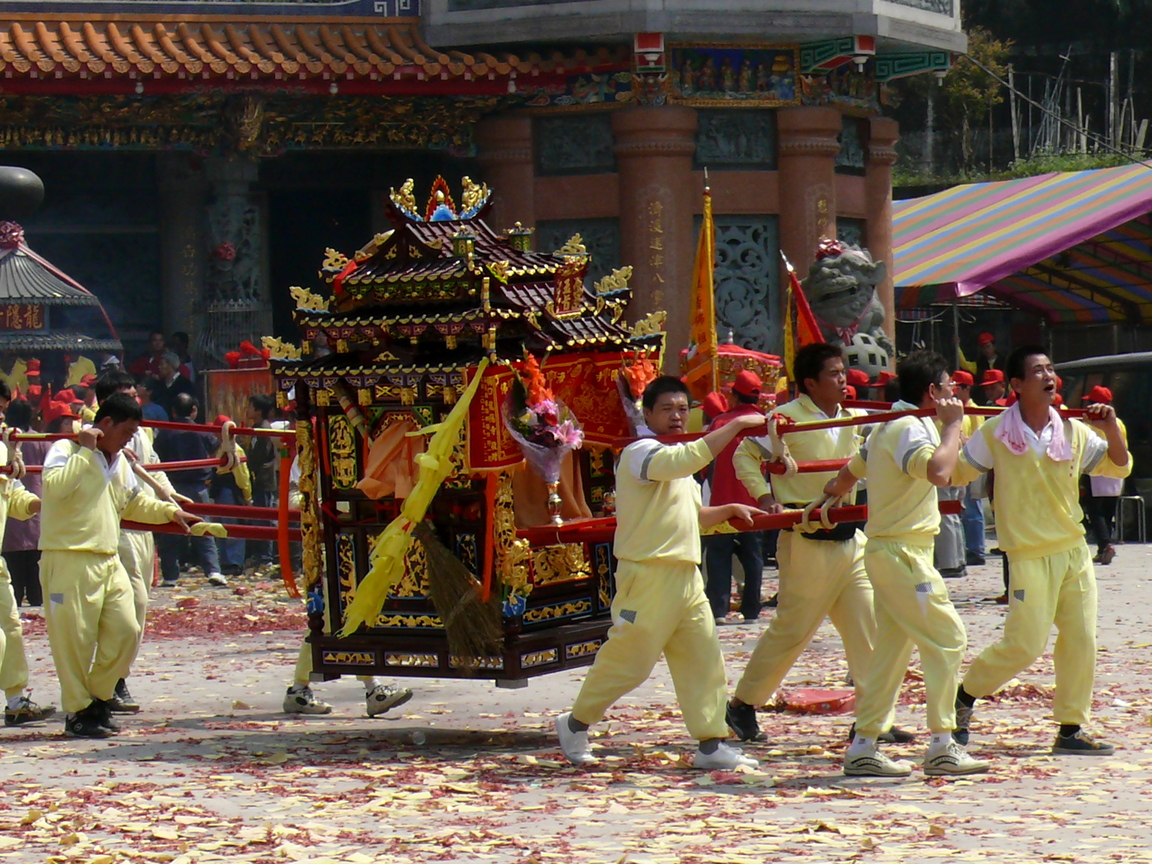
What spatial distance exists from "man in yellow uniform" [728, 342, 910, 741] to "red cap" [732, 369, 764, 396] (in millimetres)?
1504

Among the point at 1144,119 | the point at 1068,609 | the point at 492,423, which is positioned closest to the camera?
the point at 1068,609

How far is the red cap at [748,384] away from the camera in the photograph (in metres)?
9.88

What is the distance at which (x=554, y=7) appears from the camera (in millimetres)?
16281

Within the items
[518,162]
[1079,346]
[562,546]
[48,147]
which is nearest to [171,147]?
[48,147]

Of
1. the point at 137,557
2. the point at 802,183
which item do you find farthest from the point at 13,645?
the point at 802,183

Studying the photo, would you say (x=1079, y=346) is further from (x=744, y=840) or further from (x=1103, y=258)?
(x=744, y=840)

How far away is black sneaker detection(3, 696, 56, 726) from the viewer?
360 inches

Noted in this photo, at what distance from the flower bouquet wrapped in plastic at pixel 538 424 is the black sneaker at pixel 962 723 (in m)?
2.04

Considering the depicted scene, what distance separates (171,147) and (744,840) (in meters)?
11.8

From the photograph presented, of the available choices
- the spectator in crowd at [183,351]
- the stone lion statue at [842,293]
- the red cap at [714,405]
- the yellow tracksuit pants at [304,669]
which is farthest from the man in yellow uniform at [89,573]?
the spectator in crowd at [183,351]

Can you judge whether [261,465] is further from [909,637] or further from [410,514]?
[909,637]

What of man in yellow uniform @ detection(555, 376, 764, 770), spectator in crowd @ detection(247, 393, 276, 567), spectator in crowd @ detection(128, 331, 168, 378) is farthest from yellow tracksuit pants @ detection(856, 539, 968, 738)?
spectator in crowd @ detection(128, 331, 168, 378)

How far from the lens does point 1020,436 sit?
7.55 metres

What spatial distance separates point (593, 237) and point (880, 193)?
A: 9.84 ft
